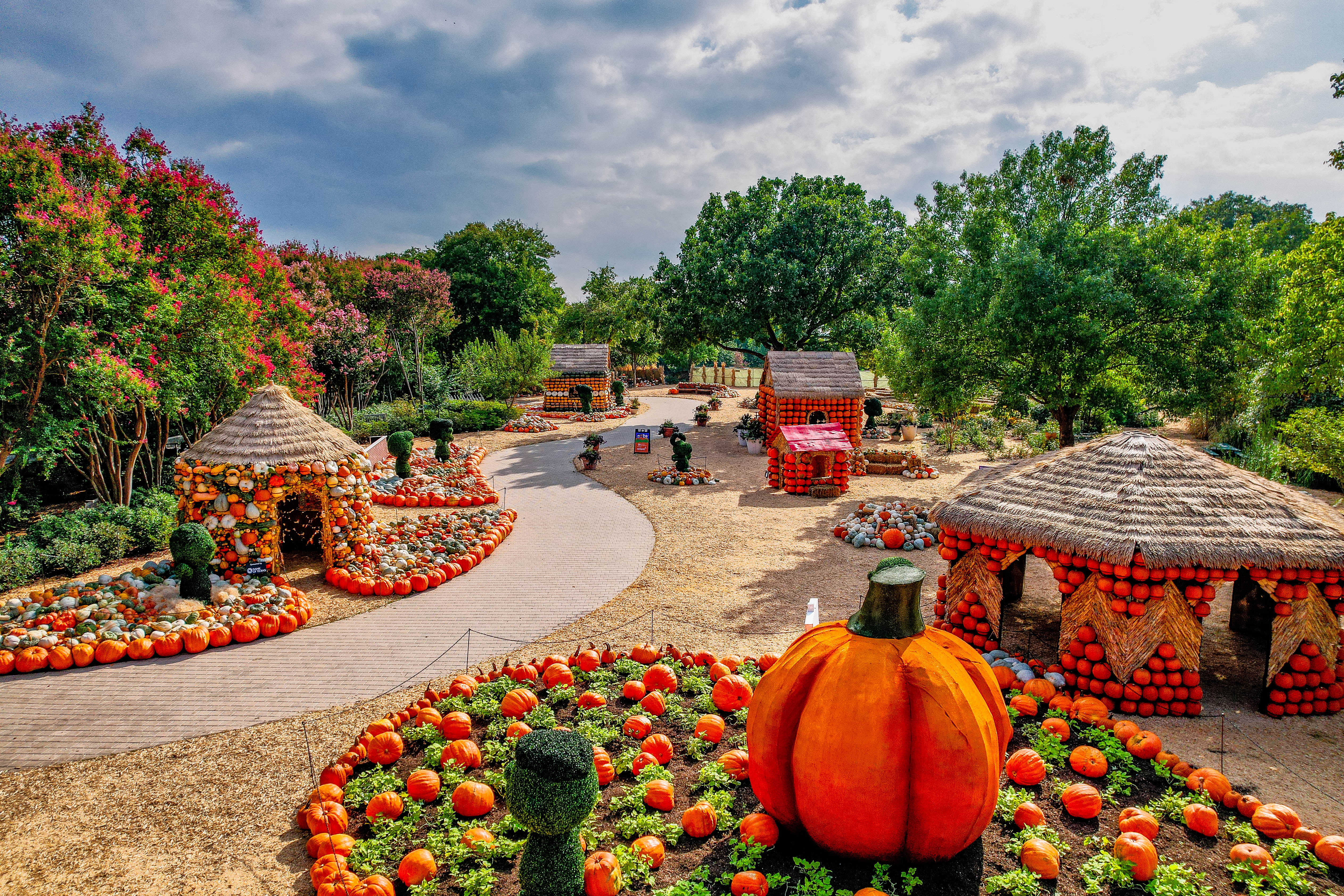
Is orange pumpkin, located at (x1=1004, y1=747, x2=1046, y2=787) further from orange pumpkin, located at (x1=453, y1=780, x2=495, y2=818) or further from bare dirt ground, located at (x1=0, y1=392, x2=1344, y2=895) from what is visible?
orange pumpkin, located at (x1=453, y1=780, x2=495, y2=818)

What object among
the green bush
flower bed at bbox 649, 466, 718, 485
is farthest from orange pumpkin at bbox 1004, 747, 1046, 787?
the green bush

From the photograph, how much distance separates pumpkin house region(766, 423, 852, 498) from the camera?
18.7 meters

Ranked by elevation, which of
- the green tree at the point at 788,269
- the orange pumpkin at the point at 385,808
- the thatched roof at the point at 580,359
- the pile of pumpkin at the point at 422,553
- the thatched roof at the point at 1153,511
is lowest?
the orange pumpkin at the point at 385,808

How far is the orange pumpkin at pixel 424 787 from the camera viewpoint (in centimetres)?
598

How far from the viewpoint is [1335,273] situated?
13359 millimetres

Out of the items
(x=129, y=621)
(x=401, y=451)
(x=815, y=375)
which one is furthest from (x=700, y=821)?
(x=815, y=375)

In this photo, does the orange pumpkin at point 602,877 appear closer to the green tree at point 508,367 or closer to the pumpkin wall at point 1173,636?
the pumpkin wall at point 1173,636

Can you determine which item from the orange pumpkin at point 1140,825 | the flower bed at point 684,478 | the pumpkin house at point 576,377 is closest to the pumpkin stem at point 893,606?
the orange pumpkin at point 1140,825

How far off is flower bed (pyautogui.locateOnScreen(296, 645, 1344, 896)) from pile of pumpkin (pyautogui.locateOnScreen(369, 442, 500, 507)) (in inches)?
400

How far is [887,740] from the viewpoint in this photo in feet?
14.8

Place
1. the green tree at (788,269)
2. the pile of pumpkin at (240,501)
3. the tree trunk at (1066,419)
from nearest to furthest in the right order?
the pile of pumpkin at (240,501), the tree trunk at (1066,419), the green tree at (788,269)

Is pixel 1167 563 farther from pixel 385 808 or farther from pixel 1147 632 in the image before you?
pixel 385 808

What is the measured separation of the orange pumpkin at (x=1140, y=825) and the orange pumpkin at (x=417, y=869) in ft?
18.4

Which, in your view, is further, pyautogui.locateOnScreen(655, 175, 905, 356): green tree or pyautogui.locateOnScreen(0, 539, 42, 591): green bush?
pyautogui.locateOnScreen(655, 175, 905, 356): green tree
